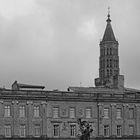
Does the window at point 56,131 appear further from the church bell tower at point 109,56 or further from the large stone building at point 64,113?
the church bell tower at point 109,56

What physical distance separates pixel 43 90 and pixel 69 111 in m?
5.45

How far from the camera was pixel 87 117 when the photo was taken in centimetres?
10338

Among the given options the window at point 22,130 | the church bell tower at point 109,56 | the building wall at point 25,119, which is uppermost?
the church bell tower at point 109,56

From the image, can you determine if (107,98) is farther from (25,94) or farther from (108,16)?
(108,16)

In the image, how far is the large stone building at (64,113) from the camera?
3898 inches

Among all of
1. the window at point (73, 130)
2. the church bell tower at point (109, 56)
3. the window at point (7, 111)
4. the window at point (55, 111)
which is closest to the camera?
the window at point (7, 111)

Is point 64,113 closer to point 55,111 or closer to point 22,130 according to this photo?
point 55,111

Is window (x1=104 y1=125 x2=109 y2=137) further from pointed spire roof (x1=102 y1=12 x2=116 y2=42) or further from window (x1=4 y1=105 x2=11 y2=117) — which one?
pointed spire roof (x1=102 y1=12 x2=116 y2=42)

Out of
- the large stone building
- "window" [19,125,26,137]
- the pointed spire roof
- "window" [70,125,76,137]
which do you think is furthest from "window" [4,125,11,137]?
the pointed spire roof

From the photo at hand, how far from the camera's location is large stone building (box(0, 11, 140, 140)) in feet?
325

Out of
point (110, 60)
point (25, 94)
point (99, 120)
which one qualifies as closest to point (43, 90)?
point (25, 94)

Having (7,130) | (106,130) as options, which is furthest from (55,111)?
(106,130)

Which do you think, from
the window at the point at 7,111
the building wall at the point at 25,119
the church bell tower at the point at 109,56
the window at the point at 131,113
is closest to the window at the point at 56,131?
the building wall at the point at 25,119

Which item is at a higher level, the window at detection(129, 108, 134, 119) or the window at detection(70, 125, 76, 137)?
the window at detection(129, 108, 134, 119)
